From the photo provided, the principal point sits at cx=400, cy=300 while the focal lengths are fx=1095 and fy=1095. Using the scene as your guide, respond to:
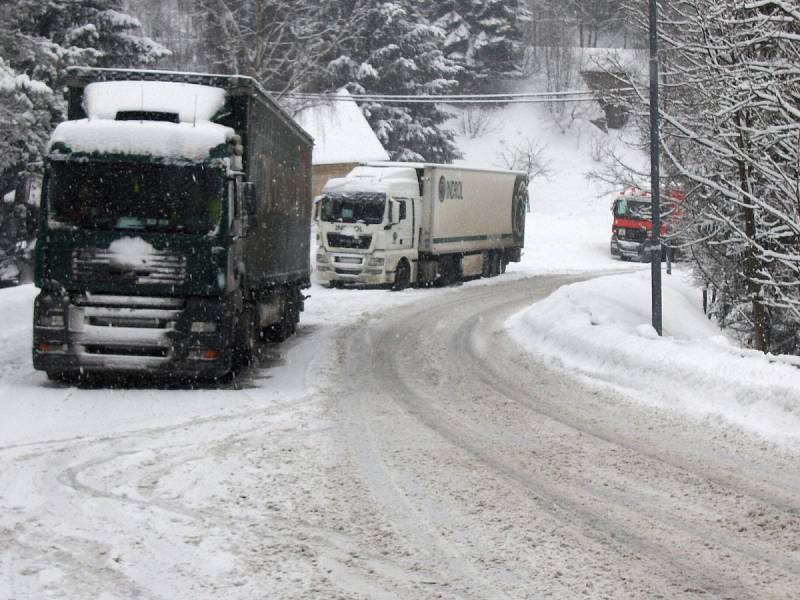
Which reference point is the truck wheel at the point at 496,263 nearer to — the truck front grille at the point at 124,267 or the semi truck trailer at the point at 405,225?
the semi truck trailer at the point at 405,225

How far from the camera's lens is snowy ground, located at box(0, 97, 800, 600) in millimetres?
5641

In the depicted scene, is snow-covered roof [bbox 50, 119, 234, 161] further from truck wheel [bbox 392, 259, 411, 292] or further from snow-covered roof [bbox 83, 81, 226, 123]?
truck wheel [bbox 392, 259, 411, 292]

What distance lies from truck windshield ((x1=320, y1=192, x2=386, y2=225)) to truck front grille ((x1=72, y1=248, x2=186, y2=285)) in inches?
673

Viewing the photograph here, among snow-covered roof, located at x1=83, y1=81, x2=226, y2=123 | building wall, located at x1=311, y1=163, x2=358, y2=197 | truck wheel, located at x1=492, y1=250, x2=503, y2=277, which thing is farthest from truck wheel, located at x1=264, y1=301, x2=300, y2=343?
building wall, located at x1=311, y1=163, x2=358, y2=197

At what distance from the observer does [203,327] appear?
1223 centimetres

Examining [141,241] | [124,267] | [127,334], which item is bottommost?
[127,334]

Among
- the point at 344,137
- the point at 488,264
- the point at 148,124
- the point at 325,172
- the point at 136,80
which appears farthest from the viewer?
the point at 344,137

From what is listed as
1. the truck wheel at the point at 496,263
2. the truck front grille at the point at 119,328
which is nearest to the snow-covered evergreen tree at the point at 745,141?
the truck front grille at the point at 119,328

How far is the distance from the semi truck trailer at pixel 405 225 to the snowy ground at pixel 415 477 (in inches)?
503

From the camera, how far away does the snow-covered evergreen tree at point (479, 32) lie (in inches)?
3366

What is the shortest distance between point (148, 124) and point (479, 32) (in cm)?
7846

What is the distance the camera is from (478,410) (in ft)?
37.6

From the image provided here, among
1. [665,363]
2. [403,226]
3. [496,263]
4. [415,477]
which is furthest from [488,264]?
[415,477]

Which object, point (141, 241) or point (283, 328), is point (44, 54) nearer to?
point (283, 328)
